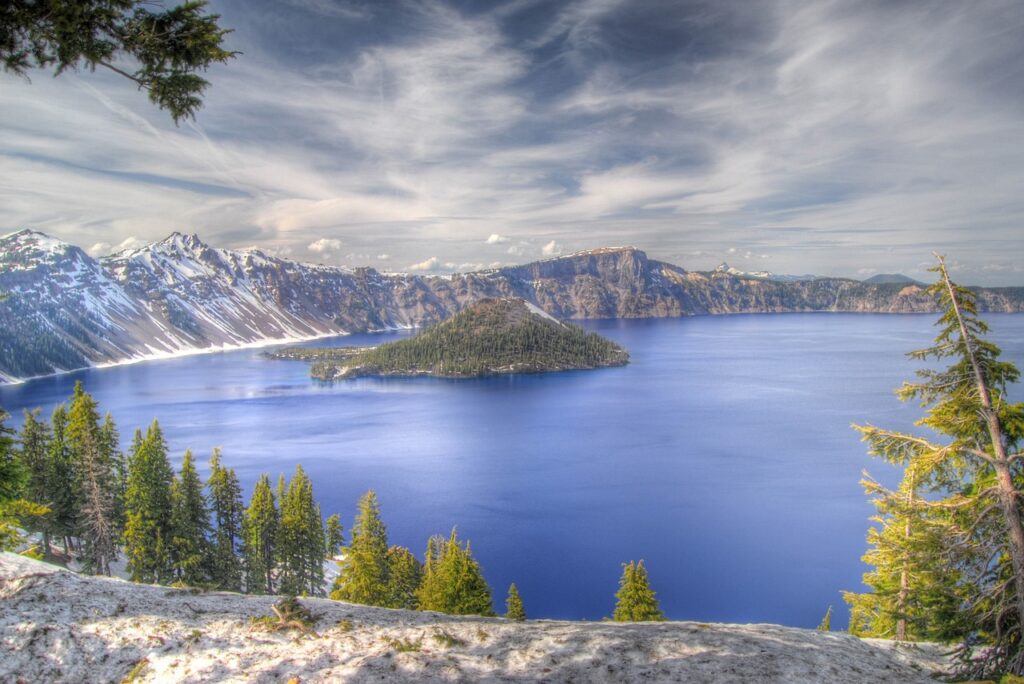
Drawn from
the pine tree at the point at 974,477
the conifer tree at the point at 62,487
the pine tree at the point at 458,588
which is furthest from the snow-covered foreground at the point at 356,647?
the conifer tree at the point at 62,487

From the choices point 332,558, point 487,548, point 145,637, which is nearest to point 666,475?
point 487,548

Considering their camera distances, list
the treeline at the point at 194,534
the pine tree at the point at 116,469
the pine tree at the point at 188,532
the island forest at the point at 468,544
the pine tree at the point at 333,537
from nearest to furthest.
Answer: the island forest at the point at 468,544 → the treeline at the point at 194,534 → the pine tree at the point at 188,532 → the pine tree at the point at 116,469 → the pine tree at the point at 333,537

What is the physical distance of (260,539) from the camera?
43469mm

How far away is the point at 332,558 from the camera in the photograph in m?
58.2

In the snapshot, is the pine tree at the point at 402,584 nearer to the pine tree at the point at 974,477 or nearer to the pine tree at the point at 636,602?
the pine tree at the point at 636,602

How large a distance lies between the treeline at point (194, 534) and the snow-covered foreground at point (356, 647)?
18.9m

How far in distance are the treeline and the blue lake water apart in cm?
1784

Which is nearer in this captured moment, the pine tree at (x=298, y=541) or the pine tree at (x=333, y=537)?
the pine tree at (x=298, y=541)

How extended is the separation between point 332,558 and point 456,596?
3430 centimetres

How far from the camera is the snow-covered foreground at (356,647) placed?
9.71 m

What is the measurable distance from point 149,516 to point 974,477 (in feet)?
138

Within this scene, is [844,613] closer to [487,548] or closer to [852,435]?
[487,548]

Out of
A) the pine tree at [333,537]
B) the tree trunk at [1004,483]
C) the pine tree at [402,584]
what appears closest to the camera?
the tree trunk at [1004,483]

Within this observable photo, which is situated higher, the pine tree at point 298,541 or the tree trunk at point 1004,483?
the tree trunk at point 1004,483
